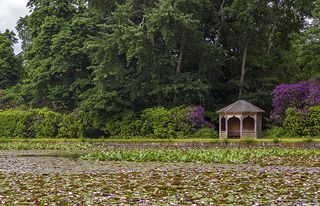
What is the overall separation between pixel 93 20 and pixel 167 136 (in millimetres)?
14125

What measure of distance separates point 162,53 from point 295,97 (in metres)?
10.9

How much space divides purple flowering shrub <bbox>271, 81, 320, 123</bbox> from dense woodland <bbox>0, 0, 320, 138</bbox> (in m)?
2.64

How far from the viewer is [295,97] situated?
3719 centimetres

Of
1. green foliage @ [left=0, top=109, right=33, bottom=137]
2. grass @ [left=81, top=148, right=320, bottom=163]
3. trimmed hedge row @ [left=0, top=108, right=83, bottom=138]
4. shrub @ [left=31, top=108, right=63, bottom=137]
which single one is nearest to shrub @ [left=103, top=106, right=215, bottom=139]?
trimmed hedge row @ [left=0, top=108, right=83, bottom=138]

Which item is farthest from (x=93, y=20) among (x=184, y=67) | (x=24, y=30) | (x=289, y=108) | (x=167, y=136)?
(x=24, y=30)

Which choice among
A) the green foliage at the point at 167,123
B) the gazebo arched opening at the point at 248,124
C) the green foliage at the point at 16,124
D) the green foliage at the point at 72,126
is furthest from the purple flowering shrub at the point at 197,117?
the green foliage at the point at 16,124

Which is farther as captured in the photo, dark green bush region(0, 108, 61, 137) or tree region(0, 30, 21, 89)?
tree region(0, 30, 21, 89)

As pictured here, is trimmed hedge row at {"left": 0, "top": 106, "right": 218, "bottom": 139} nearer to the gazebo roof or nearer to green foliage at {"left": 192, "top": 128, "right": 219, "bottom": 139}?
green foliage at {"left": 192, "top": 128, "right": 219, "bottom": 139}

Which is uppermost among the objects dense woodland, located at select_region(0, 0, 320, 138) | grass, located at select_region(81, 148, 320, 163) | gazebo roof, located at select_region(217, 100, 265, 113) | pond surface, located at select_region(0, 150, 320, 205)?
dense woodland, located at select_region(0, 0, 320, 138)

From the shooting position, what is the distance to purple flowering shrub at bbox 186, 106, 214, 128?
1508 inches

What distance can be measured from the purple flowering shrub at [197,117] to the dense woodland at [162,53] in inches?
52.2

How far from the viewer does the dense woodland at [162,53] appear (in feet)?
128

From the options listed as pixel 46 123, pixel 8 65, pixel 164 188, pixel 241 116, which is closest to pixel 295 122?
pixel 241 116

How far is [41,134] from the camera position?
44438mm
